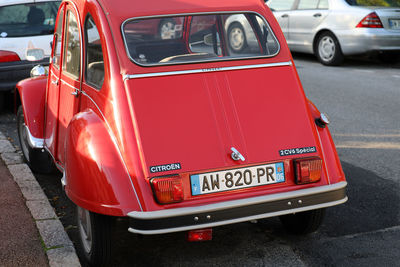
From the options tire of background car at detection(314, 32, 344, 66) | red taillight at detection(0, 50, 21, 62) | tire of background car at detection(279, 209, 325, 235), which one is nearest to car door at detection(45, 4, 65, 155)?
tire of background car at detection(279, 209, 325, 235)

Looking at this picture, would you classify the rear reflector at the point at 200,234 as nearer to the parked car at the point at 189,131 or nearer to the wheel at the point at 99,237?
the parked car at the point at 189,131

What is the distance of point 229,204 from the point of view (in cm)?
399

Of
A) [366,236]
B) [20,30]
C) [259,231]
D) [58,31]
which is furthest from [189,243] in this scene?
[20,30]

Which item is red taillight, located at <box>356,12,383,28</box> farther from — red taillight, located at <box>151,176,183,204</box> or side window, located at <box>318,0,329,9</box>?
red taillight, located at <box>151,176,183,204</box>

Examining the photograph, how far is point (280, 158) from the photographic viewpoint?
4277mm

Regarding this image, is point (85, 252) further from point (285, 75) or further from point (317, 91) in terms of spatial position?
point (317, 91)

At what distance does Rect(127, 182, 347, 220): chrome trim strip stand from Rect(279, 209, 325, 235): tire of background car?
0.44 m

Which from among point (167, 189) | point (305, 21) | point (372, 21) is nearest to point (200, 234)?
point (167, 189)

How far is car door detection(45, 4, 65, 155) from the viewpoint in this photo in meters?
5.60

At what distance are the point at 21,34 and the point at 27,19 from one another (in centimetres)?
31

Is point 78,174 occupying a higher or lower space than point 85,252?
higher

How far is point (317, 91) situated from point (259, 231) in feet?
19.6

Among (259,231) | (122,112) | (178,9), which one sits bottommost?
(259,231)

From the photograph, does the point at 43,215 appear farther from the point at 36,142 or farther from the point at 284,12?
the point at 284,12
